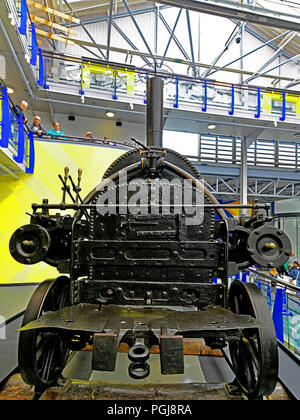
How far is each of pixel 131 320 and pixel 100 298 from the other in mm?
426

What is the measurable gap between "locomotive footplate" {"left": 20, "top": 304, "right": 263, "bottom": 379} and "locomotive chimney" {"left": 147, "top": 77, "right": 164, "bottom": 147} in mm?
2192

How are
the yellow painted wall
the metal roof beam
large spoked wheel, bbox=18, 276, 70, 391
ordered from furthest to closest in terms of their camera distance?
1. the yellow painted wall
2. the metal roof beam
3. large spoked wheel, bbox=18, 276, 70, 391

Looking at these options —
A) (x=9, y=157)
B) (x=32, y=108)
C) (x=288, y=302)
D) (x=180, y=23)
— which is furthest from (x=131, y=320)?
(x=180, y=23)

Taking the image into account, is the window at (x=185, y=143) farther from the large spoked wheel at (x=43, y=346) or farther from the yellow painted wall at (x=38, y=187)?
the large spoked wheel at (x=43, y=346)

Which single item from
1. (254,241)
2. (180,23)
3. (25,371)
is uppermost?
(180,23)

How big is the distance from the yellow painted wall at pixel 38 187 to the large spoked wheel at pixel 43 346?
4847 millimetres

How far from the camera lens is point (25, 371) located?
1952mm

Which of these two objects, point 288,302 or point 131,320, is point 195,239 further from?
point 288,302

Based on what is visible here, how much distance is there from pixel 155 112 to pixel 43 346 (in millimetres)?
2899

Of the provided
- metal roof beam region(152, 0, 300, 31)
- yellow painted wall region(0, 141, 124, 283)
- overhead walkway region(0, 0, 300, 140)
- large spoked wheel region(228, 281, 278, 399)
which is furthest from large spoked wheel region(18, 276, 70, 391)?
overhead walkway region(0, 0, 300, 140)

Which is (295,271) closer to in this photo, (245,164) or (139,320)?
(245,164)

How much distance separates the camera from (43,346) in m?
2.23

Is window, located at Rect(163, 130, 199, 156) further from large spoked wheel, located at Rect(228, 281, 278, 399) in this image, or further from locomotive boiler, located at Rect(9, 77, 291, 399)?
large spoked wheel, located at Rect(228, 281, 278, 399)

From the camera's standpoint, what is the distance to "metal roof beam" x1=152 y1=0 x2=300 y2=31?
16.9 ft
